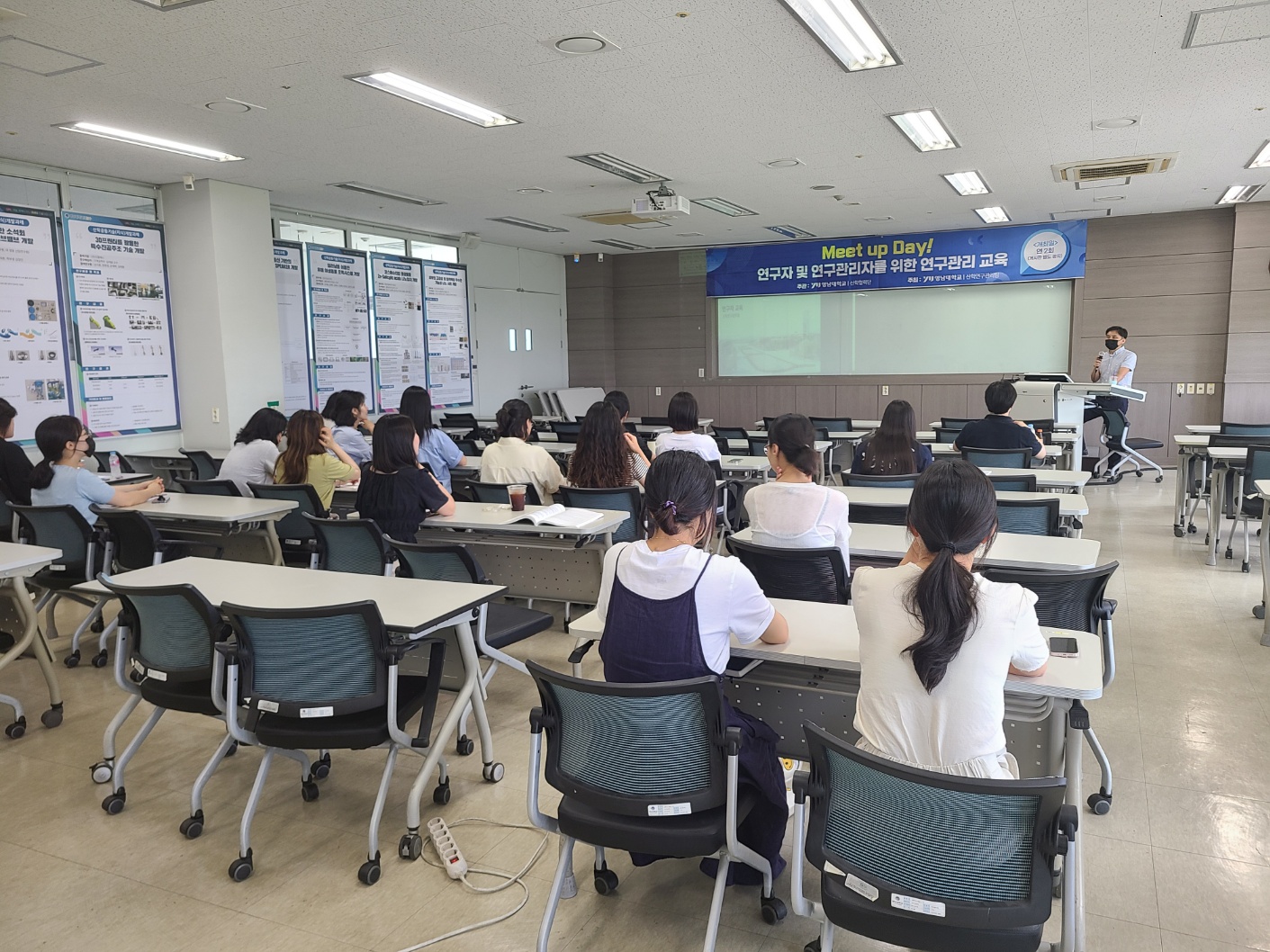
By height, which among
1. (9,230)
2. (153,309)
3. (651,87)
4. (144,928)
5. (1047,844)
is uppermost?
(651,87)

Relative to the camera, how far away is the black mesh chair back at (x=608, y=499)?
471 centimetres

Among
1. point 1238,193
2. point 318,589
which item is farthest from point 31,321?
point 1238,193

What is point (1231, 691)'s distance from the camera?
3721 millimetres

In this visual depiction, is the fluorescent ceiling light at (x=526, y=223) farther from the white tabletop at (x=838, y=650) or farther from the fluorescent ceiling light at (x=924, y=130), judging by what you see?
the white tabletop at (x=838, y=650)

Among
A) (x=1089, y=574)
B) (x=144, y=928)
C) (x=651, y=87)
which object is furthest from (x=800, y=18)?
(x=144, y=928)

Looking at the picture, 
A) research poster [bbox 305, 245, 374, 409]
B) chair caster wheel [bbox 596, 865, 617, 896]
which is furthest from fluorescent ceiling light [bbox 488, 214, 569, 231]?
chair caster wheel [bbox 596, 865, 617, 896]

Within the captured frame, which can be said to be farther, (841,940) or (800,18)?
(800,18)

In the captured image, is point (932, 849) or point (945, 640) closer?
point (932, 849)

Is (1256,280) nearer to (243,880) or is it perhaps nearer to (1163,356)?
(1163,356)

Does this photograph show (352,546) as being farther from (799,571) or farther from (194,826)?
(799,571)

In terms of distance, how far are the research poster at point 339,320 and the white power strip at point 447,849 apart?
7.06 metres

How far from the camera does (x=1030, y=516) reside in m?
3.92

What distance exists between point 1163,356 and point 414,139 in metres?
9.09

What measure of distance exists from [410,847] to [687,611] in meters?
1.22
